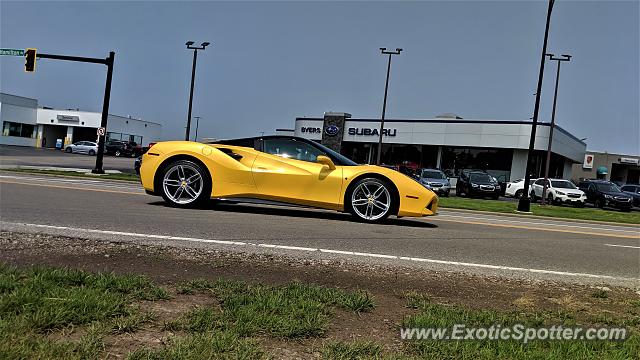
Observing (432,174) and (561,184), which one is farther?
(432,174)

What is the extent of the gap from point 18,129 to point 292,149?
65.7 meters

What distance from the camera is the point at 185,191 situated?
863cm

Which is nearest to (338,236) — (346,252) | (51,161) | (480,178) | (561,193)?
(346,252)

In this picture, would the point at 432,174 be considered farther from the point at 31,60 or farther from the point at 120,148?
the point at 120,148

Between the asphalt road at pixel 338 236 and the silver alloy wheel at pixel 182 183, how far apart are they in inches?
11.5

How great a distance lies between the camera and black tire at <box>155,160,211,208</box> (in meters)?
8.48

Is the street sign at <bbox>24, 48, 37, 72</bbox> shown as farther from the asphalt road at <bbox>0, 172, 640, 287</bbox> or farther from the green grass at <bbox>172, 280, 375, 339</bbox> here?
the green grass at <bbox>172, 280, 375, 339</bbox>

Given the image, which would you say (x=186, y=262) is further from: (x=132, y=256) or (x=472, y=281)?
(x=472, y=281)

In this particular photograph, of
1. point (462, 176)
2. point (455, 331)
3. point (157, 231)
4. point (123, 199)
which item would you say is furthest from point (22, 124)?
point (455, 331)

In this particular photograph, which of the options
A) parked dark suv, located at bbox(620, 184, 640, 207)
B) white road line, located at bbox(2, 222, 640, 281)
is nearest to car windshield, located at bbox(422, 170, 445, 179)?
parked dark suv, located at bbox(620, 184, 640, 207)

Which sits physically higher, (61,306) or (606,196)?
(606,196)

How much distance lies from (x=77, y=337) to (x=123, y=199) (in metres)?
7.60

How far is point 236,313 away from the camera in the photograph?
3.08 m

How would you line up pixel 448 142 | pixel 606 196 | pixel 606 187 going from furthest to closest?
pixel 448 142, pixel 606 187, pixel 606 196
